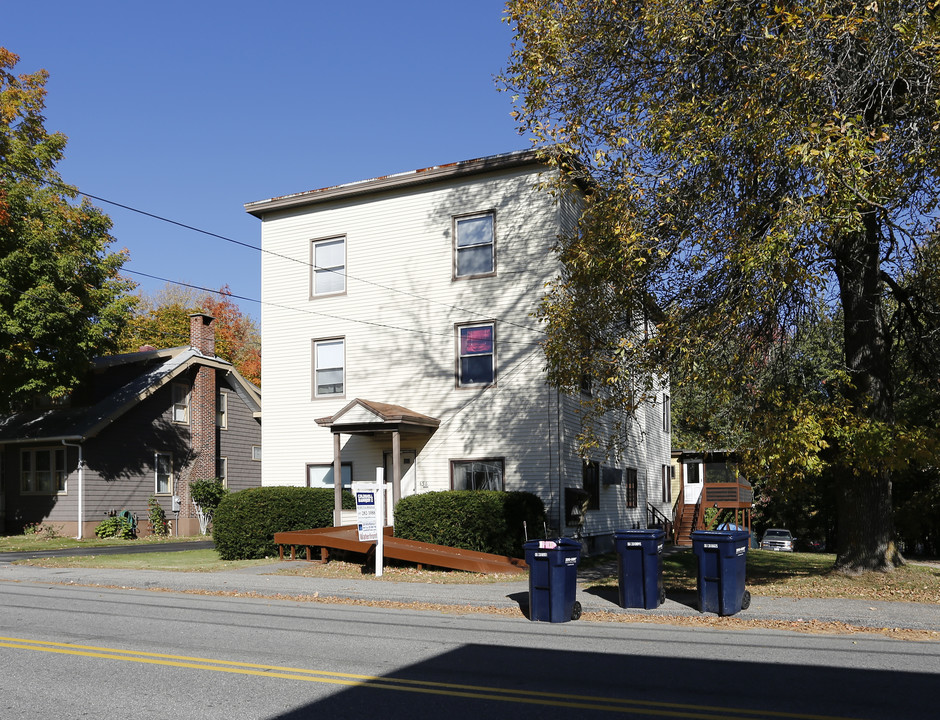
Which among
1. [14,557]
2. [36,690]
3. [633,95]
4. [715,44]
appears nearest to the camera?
[36,690]

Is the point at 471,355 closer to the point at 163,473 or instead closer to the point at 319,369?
the point at 319,369

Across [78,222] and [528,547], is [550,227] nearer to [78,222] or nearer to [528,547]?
[528,547]

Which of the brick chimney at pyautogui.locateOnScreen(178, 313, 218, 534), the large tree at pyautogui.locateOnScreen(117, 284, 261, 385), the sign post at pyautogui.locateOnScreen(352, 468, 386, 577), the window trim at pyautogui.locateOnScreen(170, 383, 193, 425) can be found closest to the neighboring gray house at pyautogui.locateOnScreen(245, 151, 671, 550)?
the sign post at pyautogui.locateOnScreen(352, 468, 386, 577)

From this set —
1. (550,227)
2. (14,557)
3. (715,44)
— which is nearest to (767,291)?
(715,44)

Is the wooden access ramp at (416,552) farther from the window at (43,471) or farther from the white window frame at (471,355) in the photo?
the window at (43,471)

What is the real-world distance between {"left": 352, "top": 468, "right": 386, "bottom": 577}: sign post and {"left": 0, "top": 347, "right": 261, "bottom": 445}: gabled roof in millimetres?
16648

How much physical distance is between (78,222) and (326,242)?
1048 cm

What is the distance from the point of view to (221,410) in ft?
124

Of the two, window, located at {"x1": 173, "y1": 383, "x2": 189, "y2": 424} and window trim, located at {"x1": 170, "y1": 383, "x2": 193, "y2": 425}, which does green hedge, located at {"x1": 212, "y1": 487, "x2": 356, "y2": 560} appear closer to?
window trim, located at {"x1": 170, "y1": 383, "x2": 193, "y2": 425}

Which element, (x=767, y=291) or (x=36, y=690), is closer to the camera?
(x=36, y=690)

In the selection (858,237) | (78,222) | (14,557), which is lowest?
(14,557)

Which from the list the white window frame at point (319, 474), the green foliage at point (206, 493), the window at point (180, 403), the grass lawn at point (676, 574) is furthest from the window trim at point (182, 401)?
the white window frame at point (319, 474)

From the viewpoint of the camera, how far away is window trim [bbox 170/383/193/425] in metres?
35.2

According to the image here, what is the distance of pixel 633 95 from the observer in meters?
15.4
